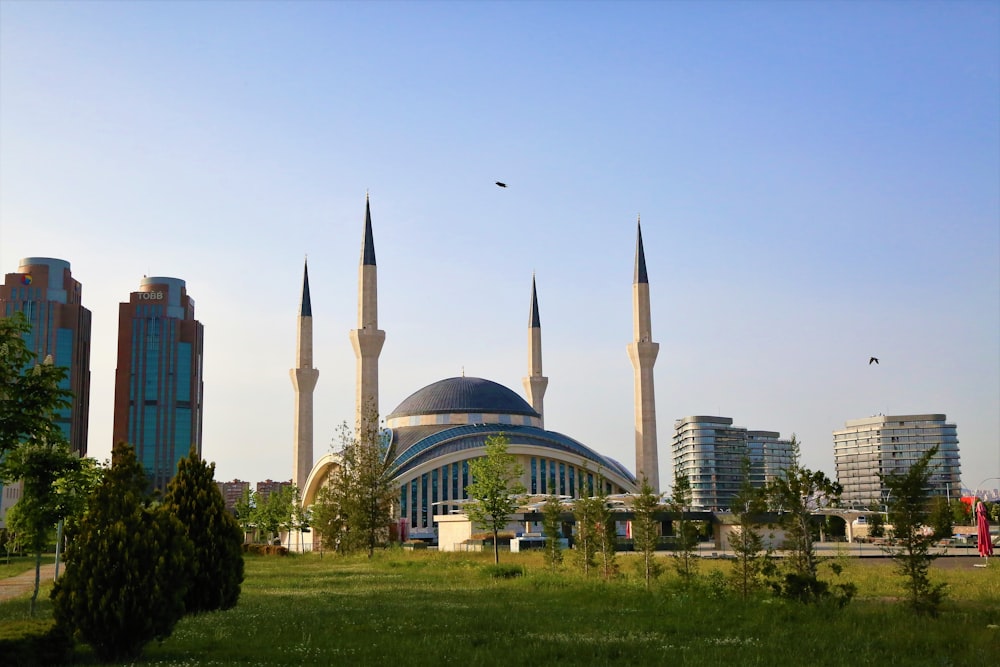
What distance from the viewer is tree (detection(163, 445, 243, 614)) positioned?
69.4ft

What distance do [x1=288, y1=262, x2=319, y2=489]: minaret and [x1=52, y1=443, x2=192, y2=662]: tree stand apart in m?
76.1

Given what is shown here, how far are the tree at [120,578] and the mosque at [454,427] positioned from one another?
57.4 m

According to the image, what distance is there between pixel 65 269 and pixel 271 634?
17343cm

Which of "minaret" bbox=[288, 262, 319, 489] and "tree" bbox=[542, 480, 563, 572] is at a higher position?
"minaret" bbox=[288, 262, 319, 489]

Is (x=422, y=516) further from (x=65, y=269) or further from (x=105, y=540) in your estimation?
(x=65, y=269)

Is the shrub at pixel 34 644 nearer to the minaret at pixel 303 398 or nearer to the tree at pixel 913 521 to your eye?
the tree at pixel 913 521

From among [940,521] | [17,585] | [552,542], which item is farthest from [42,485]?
[940,521]

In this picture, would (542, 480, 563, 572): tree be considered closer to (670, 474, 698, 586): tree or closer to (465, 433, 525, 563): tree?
(465, 433, 525, 563): tree

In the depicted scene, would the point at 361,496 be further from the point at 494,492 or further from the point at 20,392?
the point at 20,392

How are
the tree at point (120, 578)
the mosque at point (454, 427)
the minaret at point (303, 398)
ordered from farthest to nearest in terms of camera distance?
the minaret at point (303, 398) → the mosque at point (454, 427) → the tree at point (120, 578)

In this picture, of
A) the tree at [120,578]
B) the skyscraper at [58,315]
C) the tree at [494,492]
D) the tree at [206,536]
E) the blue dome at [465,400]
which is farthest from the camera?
the skyscraper at [58,315]

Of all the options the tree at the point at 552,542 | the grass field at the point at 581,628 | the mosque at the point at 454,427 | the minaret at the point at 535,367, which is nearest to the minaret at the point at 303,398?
the mosque at the point at 454,427

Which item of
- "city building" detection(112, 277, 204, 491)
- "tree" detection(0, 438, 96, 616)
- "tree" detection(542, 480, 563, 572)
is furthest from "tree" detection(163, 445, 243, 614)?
"city building" detection(112, 277, 204, 491)

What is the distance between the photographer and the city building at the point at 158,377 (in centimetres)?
17412
